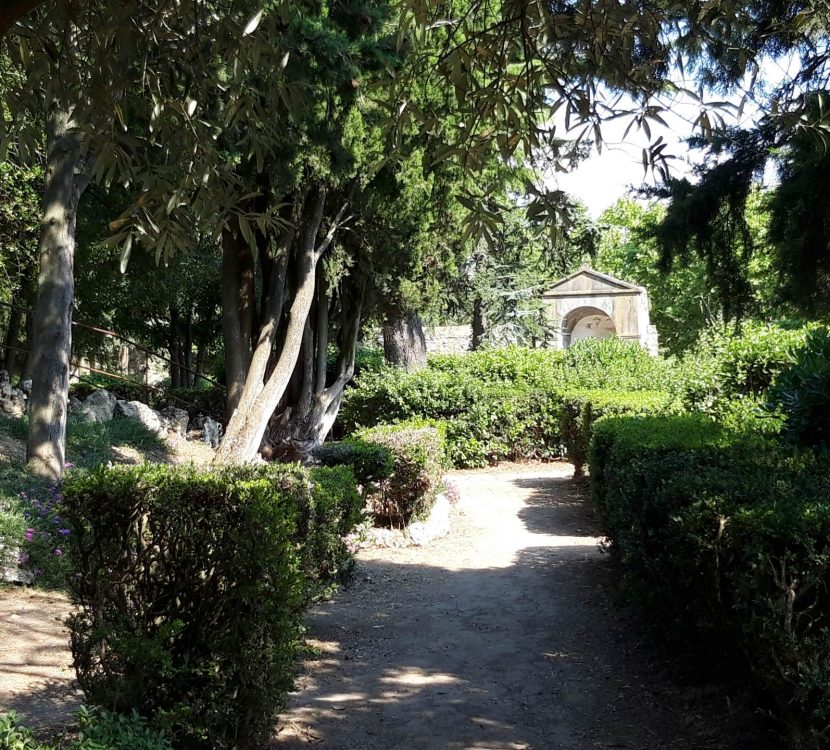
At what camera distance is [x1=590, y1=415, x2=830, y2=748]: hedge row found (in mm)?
3043

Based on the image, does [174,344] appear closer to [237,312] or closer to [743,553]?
[237,312]

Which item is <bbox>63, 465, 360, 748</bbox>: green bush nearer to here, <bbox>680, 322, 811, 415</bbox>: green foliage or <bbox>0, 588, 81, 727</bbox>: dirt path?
<bbox>0, 588, 81, 727</bbox>: dirt path

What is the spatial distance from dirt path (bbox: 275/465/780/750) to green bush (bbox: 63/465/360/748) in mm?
836

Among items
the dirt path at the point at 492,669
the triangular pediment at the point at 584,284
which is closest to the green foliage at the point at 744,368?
the dirt path at the point at 492,669

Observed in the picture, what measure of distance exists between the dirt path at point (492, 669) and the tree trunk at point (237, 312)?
3897 mm

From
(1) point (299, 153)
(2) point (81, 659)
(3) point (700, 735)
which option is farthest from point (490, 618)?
(1) point (299, 153)

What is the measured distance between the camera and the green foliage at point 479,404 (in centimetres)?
1714

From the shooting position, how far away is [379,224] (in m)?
12.5

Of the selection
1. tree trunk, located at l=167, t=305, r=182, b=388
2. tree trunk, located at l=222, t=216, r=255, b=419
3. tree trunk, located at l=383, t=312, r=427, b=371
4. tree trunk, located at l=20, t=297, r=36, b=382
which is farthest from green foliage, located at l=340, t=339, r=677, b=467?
tree trunk, located at l=167, t=305, r=182, b=388

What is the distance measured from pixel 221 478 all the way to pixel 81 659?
3.30ft

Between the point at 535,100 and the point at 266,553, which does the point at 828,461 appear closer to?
the point at 535,100

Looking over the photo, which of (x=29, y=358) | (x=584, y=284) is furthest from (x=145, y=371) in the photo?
(x=584, y=284)

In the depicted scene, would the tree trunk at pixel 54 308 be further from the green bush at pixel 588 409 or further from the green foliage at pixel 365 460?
the green bush at pixel 588 409

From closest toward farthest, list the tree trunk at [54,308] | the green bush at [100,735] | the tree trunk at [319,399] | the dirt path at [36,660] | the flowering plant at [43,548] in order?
the green bush at [100,735] < the dirt path at [36,660] < the flowering plant at [43,548] < the tree trunk at [54,308] < the tree trunk at [319,399]
